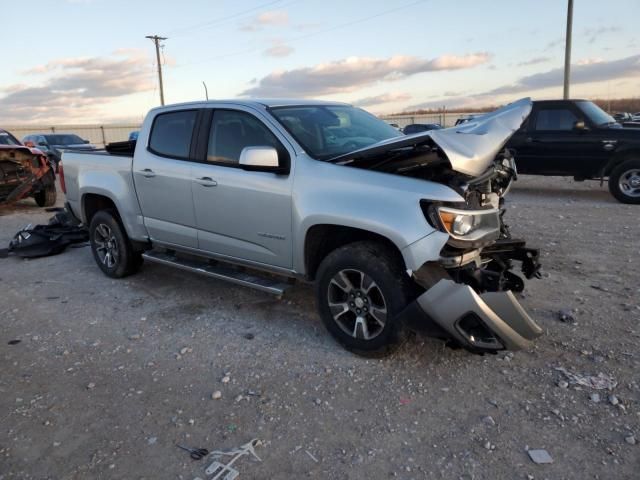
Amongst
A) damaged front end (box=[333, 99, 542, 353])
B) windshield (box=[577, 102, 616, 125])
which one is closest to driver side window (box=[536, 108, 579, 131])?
windshield (box=[577, 102, 616, 125])

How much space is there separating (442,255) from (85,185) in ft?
14.5

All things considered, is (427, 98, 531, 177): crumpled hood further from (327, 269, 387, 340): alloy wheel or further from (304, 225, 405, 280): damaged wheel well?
(327, 269, 387, 340): alloy wheel

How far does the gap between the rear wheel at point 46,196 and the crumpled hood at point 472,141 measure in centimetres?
986

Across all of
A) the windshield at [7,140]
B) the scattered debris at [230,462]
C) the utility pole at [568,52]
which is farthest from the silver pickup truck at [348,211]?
the utility pole at [568,52]

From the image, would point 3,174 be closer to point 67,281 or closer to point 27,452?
point 67,281

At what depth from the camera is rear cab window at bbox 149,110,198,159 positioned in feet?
16.4

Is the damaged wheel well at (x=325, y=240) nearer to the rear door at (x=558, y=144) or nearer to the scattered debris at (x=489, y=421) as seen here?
the scattered debris at (x=489, y=421)

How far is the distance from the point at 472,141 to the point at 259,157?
1.53 m

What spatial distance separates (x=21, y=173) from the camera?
11.0m

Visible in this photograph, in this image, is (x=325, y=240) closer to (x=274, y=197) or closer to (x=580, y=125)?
(x=274, y=197)

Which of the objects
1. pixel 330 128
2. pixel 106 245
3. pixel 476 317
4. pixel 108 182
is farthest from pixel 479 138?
pixel 106 245

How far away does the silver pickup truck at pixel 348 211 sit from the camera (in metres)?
3.37

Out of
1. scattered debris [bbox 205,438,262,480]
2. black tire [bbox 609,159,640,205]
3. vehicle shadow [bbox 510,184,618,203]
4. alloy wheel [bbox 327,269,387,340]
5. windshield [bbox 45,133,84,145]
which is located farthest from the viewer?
windshield [bbox 45,133,84,145]

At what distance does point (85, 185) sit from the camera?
238 inches
